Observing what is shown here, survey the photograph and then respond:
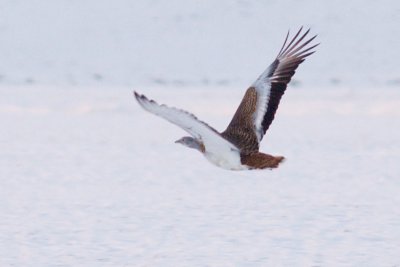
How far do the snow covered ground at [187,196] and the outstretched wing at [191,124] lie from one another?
2.77 ft

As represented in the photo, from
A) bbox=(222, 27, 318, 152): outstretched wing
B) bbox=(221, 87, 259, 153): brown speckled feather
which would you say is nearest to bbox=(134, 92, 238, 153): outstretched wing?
bbox=(221, 87, 259, 153): brown speckled feather

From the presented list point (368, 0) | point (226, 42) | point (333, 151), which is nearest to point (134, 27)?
point (226, 42)

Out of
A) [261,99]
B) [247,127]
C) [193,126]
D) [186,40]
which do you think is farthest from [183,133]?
[186,40]

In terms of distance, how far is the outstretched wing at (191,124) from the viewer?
6.96m

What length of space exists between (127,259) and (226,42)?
80.7 ft

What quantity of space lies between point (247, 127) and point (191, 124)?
4.48ft

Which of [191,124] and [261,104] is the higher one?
[261,104]

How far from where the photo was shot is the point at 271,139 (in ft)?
56.4

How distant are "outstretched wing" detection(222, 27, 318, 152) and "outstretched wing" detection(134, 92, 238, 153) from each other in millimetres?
367

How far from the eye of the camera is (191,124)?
7.37 metres

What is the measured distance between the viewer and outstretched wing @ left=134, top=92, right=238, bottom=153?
696cm

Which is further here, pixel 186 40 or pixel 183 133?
pixel 186 40

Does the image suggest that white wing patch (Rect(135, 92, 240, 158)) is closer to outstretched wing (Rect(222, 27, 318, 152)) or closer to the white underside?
the white underside

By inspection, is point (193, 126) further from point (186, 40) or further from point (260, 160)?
point (186, 40)
